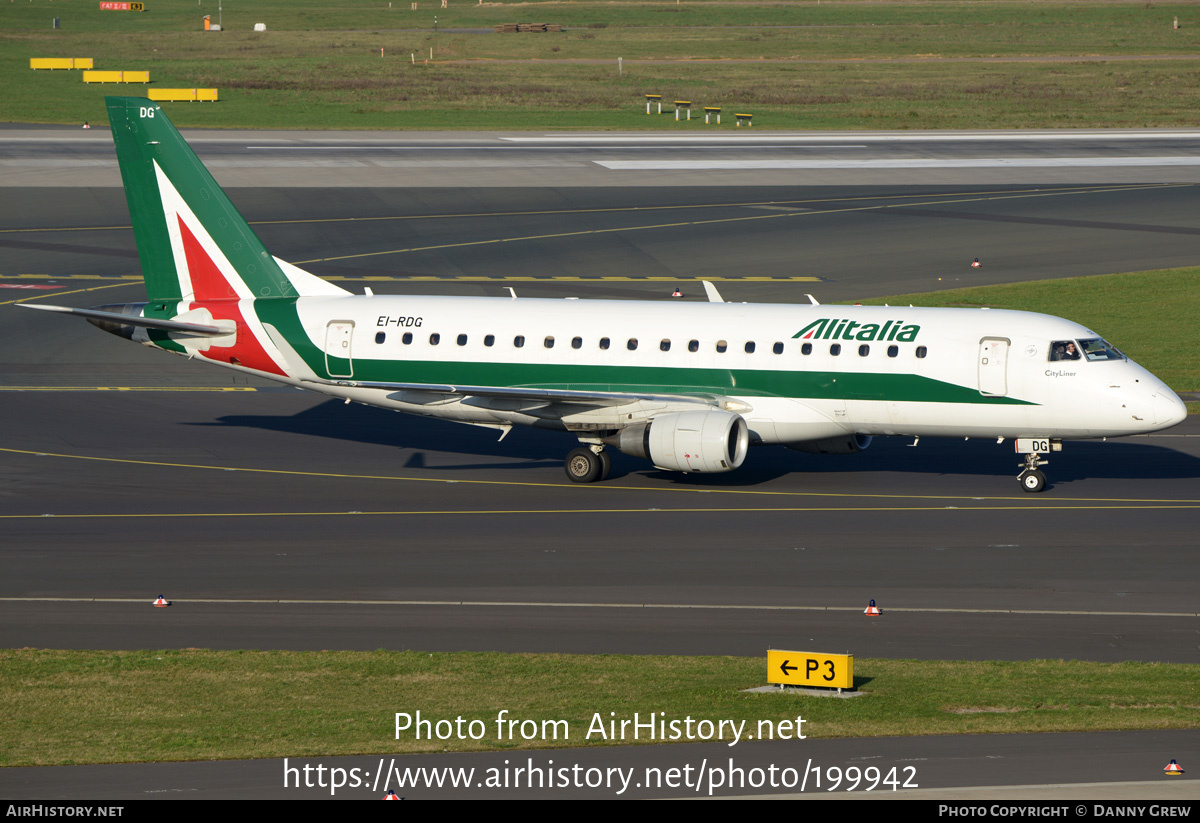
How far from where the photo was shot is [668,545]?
3291cm

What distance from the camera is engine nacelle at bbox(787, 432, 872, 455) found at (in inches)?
1515

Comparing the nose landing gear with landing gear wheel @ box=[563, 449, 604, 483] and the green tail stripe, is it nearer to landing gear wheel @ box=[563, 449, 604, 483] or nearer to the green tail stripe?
landing gear wheel @ box=[563, 449, 604, 483]

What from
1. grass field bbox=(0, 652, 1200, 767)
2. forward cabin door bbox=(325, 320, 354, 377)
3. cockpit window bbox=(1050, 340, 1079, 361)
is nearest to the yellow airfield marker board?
grass field bbox=(0, 652, 1200, 767)

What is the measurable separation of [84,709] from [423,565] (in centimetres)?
1008

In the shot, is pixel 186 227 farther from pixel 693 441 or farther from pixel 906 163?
pixel 906 163

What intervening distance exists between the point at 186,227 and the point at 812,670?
1033 inches

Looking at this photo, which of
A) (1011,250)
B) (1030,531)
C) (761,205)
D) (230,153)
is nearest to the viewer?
(1030,531)

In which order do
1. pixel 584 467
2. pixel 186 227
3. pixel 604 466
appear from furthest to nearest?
pixel 186 227, pixel 604 466, pixel 584 467

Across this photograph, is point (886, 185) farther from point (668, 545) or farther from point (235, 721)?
point (235, 721)

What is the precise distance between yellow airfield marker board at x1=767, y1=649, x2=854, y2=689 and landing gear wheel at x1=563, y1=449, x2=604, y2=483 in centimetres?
1701

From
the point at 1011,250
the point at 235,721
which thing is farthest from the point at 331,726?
the point at 1011,250

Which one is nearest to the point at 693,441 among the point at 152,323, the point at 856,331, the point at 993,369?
the point at 856,331

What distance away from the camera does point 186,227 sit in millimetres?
41562

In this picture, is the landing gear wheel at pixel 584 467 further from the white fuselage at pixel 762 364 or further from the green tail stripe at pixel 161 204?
the green tail stripe at pixel 161 204
